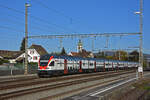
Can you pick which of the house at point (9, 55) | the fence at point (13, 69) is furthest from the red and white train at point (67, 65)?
the house at point (9, 55)

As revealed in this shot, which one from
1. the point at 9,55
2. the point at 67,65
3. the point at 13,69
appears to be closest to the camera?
the point at 67,65

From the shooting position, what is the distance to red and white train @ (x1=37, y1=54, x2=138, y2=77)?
30.2 meters

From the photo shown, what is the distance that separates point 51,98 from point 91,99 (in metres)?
2.26

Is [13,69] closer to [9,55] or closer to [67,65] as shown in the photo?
[67,65]

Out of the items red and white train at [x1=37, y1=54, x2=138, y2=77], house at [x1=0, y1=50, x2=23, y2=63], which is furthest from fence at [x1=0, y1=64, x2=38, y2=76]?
house at [x1=0, y1=50, x2=23, y2=63]

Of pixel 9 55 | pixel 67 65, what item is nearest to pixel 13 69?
pixel 67 65

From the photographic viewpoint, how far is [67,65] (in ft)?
114

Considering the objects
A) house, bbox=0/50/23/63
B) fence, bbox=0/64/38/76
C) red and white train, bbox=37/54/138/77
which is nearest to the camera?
red and white train, bbox=37/54/138/77

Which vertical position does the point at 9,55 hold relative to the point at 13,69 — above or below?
above

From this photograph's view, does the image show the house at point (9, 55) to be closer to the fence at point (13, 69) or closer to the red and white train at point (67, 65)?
the red and white train at point (67, 65)

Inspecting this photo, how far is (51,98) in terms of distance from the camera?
1321 centimetres

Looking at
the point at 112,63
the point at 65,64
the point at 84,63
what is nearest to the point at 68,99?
the point at 65,64

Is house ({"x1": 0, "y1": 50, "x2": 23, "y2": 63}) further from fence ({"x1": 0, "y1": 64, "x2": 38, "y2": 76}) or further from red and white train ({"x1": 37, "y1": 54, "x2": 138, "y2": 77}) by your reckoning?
fence ({"x1": 0, "y1": 64, "x2": 38, "y2": 76})

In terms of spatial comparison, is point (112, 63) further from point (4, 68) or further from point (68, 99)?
point (68, 99)
